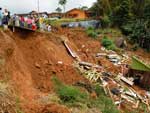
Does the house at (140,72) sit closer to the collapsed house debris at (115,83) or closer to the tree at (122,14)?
the collapsed house debris at (115,83)

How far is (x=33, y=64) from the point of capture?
2016 cm

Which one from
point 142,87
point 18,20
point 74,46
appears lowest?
point 142,87

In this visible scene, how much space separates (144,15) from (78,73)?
1887cm

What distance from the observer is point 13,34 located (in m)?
20.7

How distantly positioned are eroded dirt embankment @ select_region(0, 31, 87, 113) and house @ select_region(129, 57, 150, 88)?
12.9 feet

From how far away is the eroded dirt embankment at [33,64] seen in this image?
16094 mm

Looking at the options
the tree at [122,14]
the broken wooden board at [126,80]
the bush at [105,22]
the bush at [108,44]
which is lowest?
the broken wooden board at [126,80]

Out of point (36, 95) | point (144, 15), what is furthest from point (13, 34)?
point (144, 15)

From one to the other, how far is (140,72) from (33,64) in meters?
7.47

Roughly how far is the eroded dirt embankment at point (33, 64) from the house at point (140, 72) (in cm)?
393

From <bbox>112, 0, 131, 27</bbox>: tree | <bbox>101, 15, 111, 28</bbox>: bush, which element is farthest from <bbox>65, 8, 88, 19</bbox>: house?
<bbox>101, 15, 111, 28</bbox>: bush

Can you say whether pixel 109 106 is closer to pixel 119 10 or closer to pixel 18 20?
pixel 18 20

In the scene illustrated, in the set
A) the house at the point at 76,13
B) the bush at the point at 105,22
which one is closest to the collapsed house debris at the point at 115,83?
the bush at the point at 105,22

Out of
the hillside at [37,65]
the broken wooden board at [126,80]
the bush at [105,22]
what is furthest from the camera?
the bush at [105,22]
